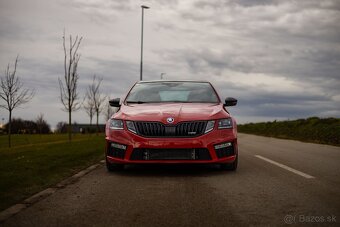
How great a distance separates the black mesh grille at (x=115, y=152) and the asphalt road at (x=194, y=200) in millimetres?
308

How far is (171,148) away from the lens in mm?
6391

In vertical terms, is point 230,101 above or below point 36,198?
above

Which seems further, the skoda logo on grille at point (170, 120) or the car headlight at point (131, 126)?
the car headlight at point (131, 126)

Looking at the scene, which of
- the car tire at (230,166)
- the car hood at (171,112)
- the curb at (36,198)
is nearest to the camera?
the curb at (36,198)

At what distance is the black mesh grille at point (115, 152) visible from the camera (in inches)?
261

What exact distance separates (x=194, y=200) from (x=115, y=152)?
2384 mm

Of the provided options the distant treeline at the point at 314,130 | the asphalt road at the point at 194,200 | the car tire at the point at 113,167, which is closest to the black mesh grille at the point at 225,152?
the asphalt road at the point at 194,200

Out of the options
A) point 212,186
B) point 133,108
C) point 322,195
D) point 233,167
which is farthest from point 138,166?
point 322,195

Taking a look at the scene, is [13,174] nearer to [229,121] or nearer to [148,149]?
[148,149]

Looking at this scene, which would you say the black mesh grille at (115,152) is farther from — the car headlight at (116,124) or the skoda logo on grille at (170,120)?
the skoda logo on grille at (170,120)

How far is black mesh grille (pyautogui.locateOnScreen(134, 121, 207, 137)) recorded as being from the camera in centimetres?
647

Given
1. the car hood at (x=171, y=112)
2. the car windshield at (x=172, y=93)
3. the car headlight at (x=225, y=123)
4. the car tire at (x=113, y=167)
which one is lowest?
the car tire at (x=113, y=167)

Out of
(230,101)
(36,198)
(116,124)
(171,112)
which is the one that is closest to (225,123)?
(171,112)

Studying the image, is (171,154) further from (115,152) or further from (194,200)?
(194,200)
